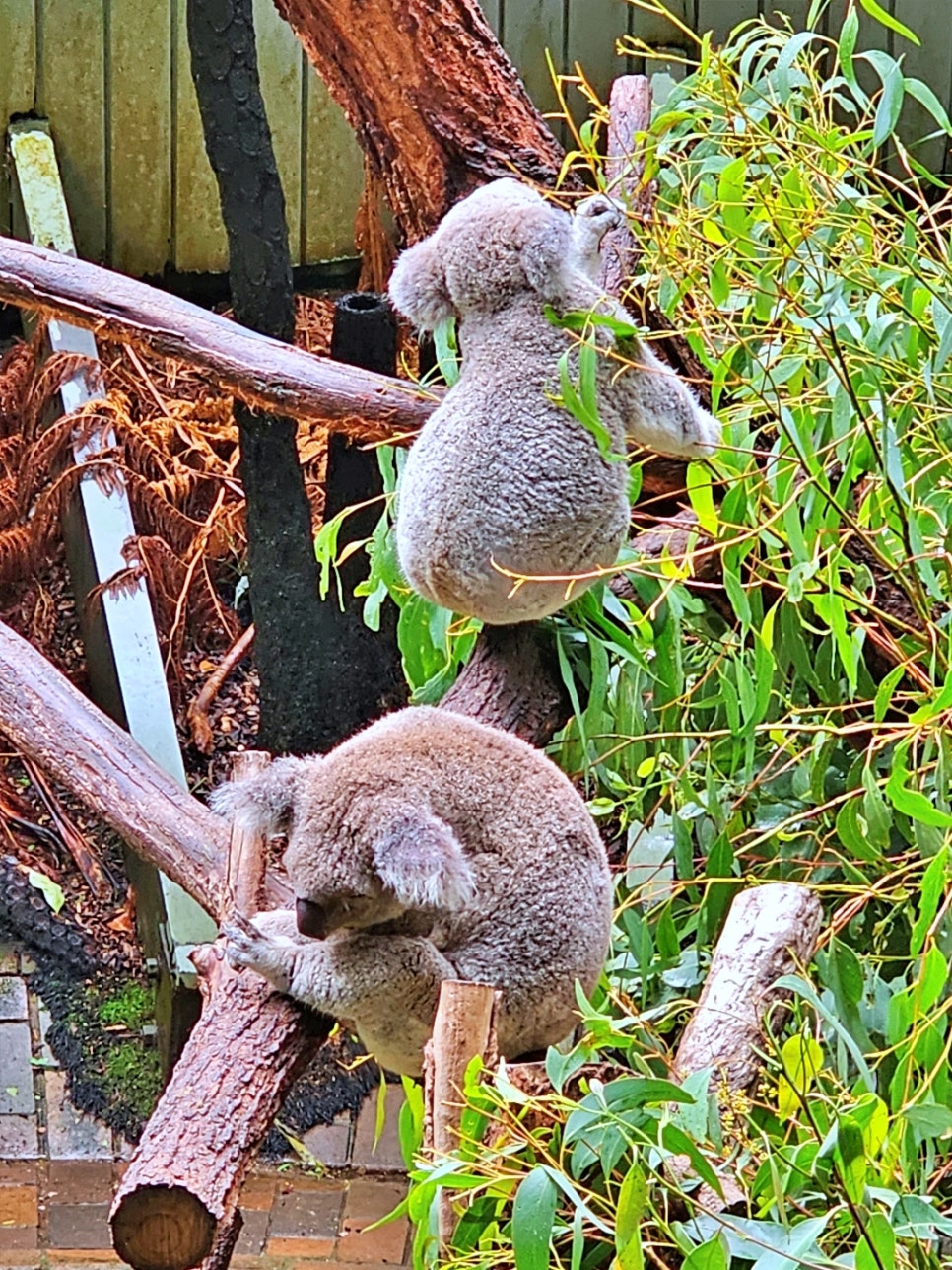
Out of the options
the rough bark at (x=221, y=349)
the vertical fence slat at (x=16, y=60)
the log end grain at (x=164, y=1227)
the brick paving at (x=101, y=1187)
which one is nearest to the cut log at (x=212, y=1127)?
the log end grain at (x=164, y=1227)

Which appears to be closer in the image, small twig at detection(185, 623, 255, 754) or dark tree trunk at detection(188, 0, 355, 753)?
dark tree trunk at detection(188, 0, 355, 753)

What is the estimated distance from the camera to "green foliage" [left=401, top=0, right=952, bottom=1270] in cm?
96

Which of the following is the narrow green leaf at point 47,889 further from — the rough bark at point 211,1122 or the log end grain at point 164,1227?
the log end grain at point 164,1227

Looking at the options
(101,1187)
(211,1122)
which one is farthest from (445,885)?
(101,1187)

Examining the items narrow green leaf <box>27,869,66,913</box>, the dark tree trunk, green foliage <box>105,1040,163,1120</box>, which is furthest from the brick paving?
the dark tree trunk

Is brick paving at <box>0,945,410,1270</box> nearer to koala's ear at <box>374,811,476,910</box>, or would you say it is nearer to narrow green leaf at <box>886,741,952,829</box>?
koala's ear at <box>374,811,476,910</box>

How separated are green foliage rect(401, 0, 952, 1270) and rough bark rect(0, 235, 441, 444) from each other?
30cm

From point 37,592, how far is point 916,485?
8.12 feet

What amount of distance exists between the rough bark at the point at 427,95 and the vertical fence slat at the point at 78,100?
2.05m

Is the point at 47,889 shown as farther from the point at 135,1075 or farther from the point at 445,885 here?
the point at 445,885

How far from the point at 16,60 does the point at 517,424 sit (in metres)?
2.72

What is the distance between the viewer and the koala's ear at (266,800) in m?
1.29

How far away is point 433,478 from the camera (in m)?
1.46

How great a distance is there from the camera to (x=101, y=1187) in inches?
110
